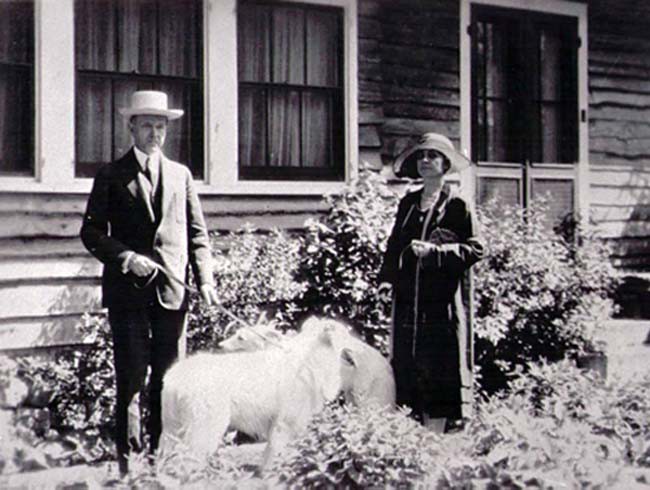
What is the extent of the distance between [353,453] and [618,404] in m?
1.66

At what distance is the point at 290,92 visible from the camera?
7.37m

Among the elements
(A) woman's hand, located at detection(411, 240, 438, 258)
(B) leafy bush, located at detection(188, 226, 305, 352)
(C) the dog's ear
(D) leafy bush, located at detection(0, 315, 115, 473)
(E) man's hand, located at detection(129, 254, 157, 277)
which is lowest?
(D) leafy bush, located at detection(0, 315, 115, 473)

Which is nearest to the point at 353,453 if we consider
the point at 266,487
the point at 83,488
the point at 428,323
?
the point at 266,487

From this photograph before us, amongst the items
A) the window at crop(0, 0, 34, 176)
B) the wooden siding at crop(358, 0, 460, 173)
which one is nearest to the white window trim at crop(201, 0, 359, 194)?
the wooden siding at crop(358, 0, 460, 173)

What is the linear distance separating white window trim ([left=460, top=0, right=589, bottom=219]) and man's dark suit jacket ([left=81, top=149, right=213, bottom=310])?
4.01 metres

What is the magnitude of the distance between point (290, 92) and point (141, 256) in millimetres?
3026

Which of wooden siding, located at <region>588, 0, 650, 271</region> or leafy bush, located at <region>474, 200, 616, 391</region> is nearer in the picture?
leafy bush, located at <region>474, 200, 616, 391</region>

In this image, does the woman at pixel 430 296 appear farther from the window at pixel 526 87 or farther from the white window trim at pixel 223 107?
the window at pixel 526 87

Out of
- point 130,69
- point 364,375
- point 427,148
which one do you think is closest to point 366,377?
point 364,375

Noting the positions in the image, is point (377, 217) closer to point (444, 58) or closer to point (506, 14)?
point (444, 58)

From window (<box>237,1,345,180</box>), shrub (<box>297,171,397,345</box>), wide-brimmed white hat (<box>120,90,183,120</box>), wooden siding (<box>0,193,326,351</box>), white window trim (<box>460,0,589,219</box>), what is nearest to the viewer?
wide-brimmed white hat (<box>120,90,183,120</box>)

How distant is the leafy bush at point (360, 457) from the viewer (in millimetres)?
4098

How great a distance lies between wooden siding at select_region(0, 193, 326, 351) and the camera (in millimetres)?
5934

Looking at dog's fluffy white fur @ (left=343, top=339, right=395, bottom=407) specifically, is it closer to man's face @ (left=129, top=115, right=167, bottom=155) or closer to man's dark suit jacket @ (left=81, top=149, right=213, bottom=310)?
man's dark suit jacket @ (left=81, top=149, right=213, bottom=310)
